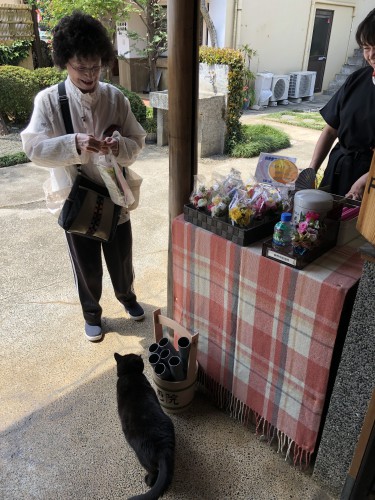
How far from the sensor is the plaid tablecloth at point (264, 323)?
5.15ft

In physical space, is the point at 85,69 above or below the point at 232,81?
above

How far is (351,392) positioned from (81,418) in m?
1.41

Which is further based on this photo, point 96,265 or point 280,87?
point 280,87

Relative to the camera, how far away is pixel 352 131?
2137mm

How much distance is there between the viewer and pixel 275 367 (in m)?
1.81

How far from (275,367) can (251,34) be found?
1050 centimetres

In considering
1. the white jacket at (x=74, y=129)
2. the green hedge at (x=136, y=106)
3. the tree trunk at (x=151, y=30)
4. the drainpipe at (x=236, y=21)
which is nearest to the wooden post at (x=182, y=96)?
the white jacket at (x=74, y=129)

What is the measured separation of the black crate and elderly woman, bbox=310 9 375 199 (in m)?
0.55

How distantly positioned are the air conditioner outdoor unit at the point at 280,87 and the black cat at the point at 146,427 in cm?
1070

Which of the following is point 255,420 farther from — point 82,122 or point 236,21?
point 236,21

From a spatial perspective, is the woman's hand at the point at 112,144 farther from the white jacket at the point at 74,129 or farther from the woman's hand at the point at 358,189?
the woman's hand at the point at 358,189

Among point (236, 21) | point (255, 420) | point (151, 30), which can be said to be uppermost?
point (236, 21)

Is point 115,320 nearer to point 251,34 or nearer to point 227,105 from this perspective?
point 227,105

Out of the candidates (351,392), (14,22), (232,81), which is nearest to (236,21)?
(232,81)
